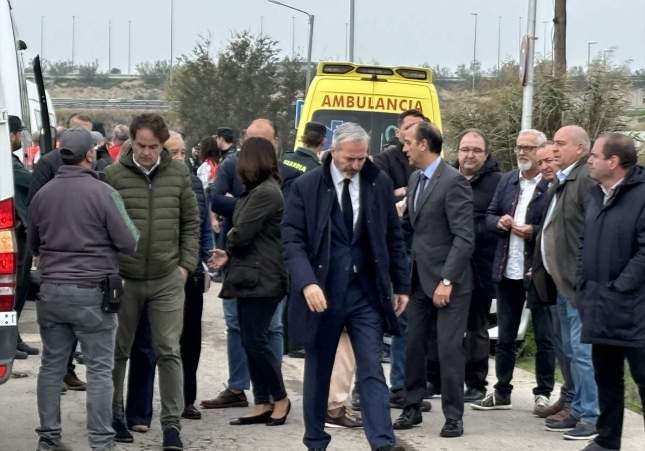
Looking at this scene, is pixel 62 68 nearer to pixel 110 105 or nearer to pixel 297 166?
pixel 110 105

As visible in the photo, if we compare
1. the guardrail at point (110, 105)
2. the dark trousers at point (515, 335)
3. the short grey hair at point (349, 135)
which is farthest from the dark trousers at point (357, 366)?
the guardrail at point (110, 105)

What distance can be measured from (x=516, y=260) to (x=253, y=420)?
2.14m

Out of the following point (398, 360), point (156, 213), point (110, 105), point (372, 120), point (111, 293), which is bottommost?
point (398, 360)

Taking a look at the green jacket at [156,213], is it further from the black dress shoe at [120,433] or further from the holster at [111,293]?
the black dress shoe at [120,433]

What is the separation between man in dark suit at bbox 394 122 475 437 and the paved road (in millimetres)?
261

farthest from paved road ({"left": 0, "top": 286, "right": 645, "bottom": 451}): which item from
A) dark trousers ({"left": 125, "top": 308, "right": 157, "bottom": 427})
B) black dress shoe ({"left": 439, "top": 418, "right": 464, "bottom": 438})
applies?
dark trousers ({"left": 125, "top": 308, "right": 157, "bottom": 427})

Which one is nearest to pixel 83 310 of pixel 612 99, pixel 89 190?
pixel 89 190

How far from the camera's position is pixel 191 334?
8.84m

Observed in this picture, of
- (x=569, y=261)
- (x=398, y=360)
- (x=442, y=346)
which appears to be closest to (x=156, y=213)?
(x=442, y=346)

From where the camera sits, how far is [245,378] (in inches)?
369

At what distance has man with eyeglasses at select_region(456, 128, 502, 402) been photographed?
9.44m

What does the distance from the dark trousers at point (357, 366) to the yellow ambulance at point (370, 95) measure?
26.9 ft

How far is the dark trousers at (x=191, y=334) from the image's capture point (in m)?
8.71

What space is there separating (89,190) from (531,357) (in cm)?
555
